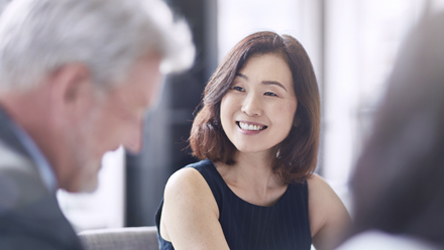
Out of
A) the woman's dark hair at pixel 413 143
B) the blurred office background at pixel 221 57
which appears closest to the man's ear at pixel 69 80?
the woman's dark hair at pixel 413 143

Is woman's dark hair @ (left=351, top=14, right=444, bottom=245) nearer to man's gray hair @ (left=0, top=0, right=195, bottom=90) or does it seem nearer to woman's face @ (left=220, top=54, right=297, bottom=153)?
man's gray hair @ (left=0, top=0, right=195, bottom=90)

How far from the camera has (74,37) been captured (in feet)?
1.58

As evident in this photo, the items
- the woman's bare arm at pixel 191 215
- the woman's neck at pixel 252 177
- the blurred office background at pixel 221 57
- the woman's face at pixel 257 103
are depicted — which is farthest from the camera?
the blurred office background at pixel 221 57

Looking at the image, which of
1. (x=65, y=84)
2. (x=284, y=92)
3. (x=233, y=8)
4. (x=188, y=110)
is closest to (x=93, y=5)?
(x=65, y=84)

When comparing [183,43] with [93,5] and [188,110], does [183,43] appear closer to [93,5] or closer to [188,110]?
[93,5]

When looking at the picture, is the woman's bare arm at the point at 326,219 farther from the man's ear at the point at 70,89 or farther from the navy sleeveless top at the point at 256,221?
the man's ear at the point at 70,89

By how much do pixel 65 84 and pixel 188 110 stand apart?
97.8 inches

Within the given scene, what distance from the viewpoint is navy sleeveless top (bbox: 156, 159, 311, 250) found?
1.26 m

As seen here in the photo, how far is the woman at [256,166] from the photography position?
1208 millimetres

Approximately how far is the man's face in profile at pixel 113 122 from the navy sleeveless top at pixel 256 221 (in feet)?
2.41

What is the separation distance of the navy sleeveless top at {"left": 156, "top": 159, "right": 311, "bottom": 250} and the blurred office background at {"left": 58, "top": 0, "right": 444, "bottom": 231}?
109 cm

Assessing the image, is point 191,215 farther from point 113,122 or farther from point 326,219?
point 113,122

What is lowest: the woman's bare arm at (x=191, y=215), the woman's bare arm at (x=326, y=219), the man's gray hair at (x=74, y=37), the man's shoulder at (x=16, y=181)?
the woman's bare arm at (x=326, y=219)

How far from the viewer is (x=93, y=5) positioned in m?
0.49
